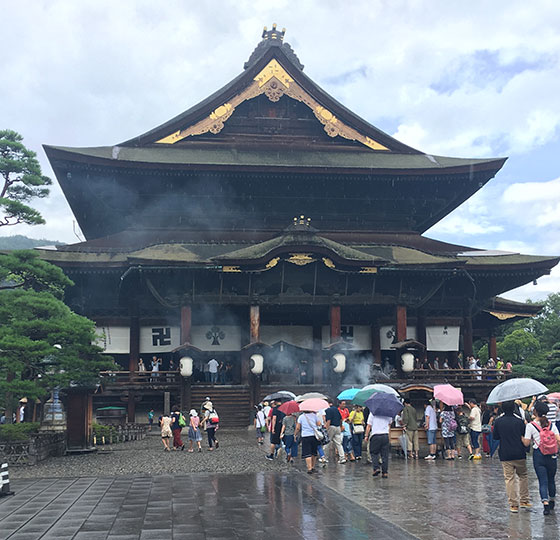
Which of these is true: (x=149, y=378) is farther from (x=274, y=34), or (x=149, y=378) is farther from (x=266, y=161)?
(x=274, y=34)

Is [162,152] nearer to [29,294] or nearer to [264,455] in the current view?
[29,294]

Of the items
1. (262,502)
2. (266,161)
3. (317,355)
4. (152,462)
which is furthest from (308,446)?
(266,161)

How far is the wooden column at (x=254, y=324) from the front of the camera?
2973 centimetres

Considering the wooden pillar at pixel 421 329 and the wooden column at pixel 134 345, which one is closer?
the wooden column at pixel 134 345

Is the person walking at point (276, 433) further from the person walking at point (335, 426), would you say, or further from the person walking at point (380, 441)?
the person walking at point (380, 441)

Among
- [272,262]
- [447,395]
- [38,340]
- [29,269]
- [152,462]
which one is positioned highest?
[272,262]

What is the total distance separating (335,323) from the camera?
102 feet

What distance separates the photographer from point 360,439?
1880 centimetres

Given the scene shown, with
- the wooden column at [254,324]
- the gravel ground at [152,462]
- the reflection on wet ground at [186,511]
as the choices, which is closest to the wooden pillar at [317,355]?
the wooden column at [254,324]

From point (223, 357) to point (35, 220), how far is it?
13.8 meters

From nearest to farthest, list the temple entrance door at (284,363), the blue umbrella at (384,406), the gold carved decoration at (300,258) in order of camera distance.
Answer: the blue umbrella at (384,406) < the gold carved decoration at (300,258) < the temple entrance door at (284,363)

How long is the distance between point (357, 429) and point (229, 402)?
11.0 m

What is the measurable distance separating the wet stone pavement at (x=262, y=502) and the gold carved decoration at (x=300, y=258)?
13.6 metres

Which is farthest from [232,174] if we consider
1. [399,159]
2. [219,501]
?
[219,501]
